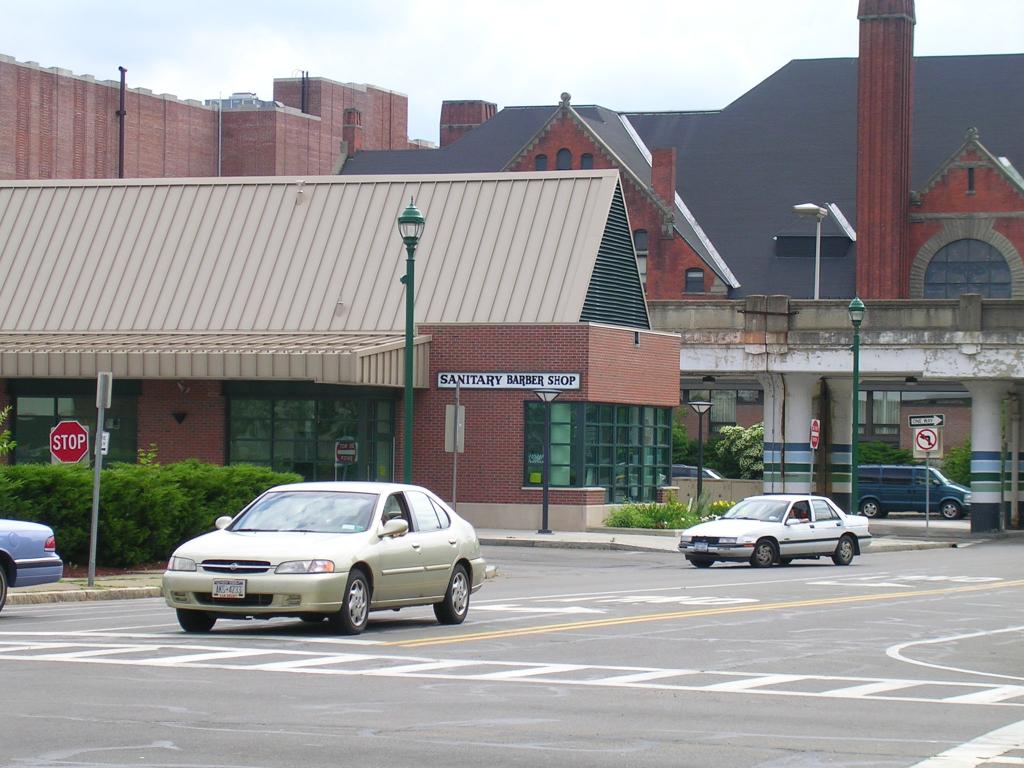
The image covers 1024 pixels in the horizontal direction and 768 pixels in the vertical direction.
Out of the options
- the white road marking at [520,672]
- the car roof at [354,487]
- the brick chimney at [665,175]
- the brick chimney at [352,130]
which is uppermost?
the brick chimney at [352,130]

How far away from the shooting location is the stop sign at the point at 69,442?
2605cm

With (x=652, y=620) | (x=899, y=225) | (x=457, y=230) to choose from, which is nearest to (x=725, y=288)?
(x=899, y=225)

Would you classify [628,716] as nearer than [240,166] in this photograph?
Yes

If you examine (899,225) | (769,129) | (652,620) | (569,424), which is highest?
(769,129)

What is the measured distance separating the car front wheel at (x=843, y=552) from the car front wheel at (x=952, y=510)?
2862 cm

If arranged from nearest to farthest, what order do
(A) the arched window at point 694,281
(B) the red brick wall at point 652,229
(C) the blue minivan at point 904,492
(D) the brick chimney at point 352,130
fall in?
(C) the blue minivan at point 904,492, (A) the arched window at point 694,281, (B) the red brick wall at point 652,229, (D) the brick chimney at point 352,130

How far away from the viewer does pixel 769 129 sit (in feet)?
255

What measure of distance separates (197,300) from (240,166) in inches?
2575

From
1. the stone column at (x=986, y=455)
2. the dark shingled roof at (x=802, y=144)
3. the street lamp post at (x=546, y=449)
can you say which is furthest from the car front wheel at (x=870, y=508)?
the street lamp post at (x=546, y=449)

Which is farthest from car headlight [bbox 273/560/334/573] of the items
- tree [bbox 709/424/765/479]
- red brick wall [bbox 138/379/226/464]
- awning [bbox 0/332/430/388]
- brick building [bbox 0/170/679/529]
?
tree [bbox 709/424/765/479]

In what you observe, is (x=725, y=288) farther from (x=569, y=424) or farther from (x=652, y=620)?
(x=652, y=620)

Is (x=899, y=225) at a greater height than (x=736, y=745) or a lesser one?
greater

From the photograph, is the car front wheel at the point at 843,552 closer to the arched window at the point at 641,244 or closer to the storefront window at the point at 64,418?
the storefront window at the point at 64,418

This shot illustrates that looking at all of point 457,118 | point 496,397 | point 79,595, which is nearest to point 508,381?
point 496,397
